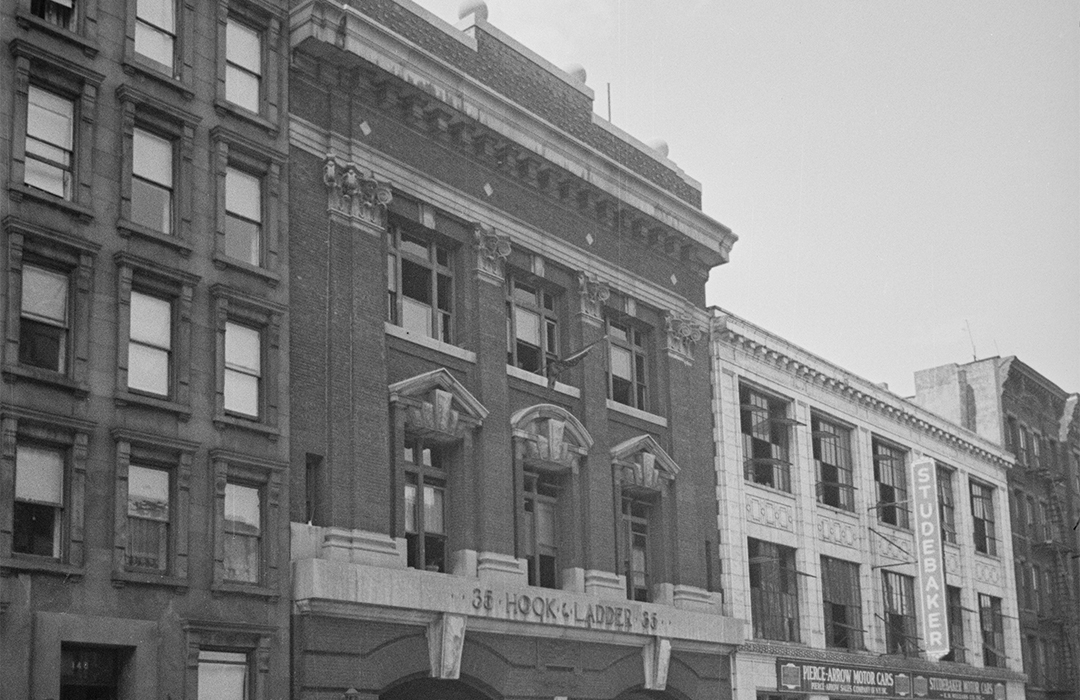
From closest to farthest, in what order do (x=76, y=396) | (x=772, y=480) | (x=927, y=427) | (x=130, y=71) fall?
(x=76, y=396)
(x=130, y=71)
(x=772, y=480)
(x=927, y=427)

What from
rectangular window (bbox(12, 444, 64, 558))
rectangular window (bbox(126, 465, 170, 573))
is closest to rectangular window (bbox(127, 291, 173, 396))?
rectangular window (bbox(126, 465, 170, 573))

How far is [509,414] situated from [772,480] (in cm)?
1350

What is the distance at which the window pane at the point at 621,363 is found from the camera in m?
38.9

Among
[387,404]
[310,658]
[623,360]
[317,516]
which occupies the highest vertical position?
[623,360]

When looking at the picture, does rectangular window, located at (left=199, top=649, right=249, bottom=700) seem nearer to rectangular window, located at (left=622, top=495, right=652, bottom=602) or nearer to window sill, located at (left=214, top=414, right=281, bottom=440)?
window sill, located at (left=214, top=414, right=281, bottom=440)

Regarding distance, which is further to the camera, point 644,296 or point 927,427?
point 927,427

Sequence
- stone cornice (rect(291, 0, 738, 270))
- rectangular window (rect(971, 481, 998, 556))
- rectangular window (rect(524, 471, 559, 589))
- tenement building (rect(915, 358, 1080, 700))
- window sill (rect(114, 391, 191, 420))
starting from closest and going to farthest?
window sill (rect(114, 391, 191, 420)) → stone cornice (rect(291, 0, 738, 270)) → rectangular window (rect(524, 471, 559, 589)) → rectangular window (rect(971, 481, 998, 556)) → tenement building (rect(915, 358, 1080, 700))

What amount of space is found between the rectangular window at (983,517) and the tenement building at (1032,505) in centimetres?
253

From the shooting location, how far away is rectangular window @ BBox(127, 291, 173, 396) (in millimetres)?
25833

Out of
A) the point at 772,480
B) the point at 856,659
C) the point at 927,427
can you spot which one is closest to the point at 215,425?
the point at 772,480

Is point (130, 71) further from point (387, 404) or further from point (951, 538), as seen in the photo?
point (951, 538)

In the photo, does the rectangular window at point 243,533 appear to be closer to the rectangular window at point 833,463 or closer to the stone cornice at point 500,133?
the stone cornice at point 500,133

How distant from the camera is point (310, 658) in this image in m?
27.6

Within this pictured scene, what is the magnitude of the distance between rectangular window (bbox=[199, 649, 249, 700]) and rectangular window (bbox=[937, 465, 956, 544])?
34949 millimetres
